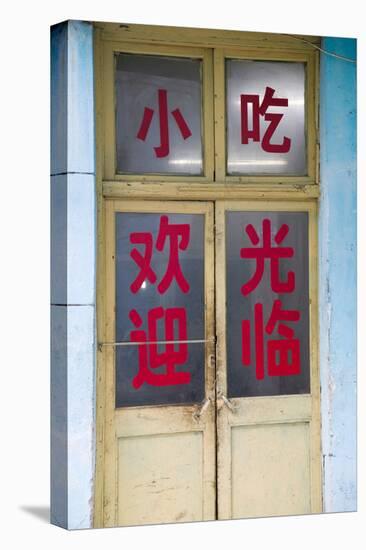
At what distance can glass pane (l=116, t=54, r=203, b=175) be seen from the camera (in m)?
6.42

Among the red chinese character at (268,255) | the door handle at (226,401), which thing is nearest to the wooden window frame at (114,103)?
the red chinese character at (268,255)

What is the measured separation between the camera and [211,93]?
6578 mm

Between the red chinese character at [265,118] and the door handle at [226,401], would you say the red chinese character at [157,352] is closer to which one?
the door handle at [226,401]

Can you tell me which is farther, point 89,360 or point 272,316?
point 272,316

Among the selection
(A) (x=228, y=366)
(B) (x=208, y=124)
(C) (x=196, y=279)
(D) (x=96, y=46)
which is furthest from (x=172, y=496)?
(D) (x=96, y=46)

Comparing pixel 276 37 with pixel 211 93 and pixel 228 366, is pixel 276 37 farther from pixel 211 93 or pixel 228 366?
pixel 228 366

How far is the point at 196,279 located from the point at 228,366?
1.75 feet

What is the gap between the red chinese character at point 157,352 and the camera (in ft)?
21.2

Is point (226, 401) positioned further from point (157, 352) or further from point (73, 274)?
point (73, 274)

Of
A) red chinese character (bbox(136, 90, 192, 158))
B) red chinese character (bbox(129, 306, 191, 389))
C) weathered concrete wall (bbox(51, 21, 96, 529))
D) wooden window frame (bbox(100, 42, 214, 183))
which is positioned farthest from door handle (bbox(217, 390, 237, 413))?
red chinese character (bbox(136, 90, 192, 158))

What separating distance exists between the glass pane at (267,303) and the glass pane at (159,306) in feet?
0.64

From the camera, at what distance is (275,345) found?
264 inches

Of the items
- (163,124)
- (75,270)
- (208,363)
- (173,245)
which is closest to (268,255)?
(173,245)

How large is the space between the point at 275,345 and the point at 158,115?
58.5 inches
